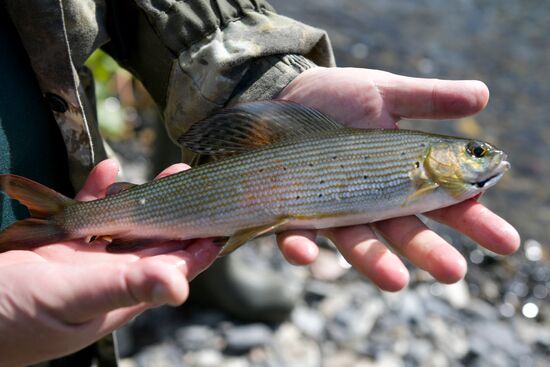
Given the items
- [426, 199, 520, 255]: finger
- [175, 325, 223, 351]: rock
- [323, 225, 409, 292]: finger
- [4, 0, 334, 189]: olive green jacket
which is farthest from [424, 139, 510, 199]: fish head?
[175, 325, 223, 351]: rock

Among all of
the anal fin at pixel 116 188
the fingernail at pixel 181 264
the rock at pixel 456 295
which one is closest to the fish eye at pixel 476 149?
the fingernail at pixel 181 264

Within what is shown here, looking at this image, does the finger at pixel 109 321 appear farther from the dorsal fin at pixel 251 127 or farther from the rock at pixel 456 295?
the rock at pixel 456 295

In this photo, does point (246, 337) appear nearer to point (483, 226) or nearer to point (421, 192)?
point (421, 192)

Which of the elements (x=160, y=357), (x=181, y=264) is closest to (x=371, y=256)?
(x=181, y=264)

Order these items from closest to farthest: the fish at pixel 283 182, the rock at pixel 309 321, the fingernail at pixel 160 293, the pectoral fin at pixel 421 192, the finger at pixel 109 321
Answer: the fingernail at pixel 160 293
the finger at pixel 109 321
the fish at pixel 283 182
the pectoral fin at pixel 421 192
the rock at pixel 309 321

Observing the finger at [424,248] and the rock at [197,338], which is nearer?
the finger at [424,248]

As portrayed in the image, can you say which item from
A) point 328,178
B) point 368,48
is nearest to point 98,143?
point 328,178
